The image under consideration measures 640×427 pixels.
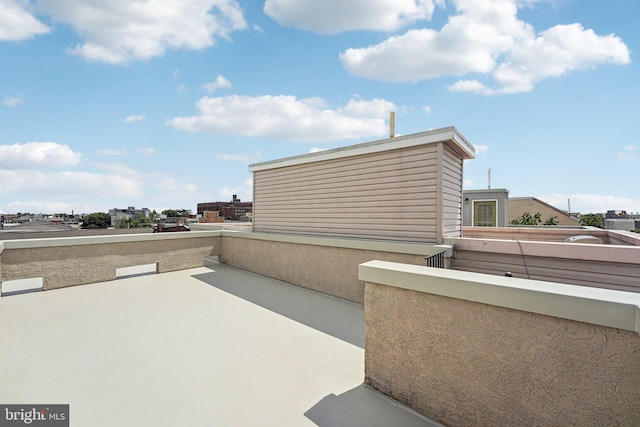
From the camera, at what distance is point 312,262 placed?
20.2 ft

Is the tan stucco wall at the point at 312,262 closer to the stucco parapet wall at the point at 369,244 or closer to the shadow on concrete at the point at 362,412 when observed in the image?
the stucco parapet wall at the point at 369,244

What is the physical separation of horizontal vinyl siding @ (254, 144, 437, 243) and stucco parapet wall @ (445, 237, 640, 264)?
0.68m

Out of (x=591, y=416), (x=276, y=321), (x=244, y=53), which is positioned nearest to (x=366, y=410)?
(x=591, y=416)

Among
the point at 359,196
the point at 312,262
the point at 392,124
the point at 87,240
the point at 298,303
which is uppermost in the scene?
the point at 392,124

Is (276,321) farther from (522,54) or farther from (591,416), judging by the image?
(522,54)

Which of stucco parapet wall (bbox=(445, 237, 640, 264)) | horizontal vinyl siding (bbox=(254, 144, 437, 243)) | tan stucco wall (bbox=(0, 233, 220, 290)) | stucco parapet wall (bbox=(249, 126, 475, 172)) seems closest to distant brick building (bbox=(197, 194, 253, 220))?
tan stucco wall (bbox=(0, 233, 220, 290))

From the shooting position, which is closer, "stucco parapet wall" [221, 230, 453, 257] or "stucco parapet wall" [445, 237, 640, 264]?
"stucco parapet wall" [445, 237, 640, 264]

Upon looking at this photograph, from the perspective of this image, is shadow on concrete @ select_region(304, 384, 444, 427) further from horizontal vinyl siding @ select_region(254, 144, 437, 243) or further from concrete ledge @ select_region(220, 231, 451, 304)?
horizontal vinyl siding @ select_region(254, 144, 437, 243)

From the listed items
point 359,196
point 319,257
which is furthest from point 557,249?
point 319,257

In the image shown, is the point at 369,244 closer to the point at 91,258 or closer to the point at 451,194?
the point at 451,194

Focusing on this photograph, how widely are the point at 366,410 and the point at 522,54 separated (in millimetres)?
7855

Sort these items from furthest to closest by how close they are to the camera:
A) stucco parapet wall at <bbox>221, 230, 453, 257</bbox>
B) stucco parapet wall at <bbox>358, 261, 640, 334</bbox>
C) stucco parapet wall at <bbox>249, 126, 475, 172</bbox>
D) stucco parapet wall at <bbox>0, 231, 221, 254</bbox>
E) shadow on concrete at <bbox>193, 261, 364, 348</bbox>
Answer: stucco parapet wall at <bbox>0, 231, 221, 254</bbox>, stucco parapet wall at <bbox>249, 126, 475, 172</bbox>, stucco parapet wall at <bbox>221, 230, 453, 257</bbox>, shadow on concrete at <bbox>193, 261, 364, 348</bbox>, stucco parapet wall at <bbox>358, 261, 640, 334</bbox>

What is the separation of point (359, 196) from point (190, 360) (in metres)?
4.16

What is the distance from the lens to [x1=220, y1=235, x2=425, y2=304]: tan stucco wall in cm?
532
